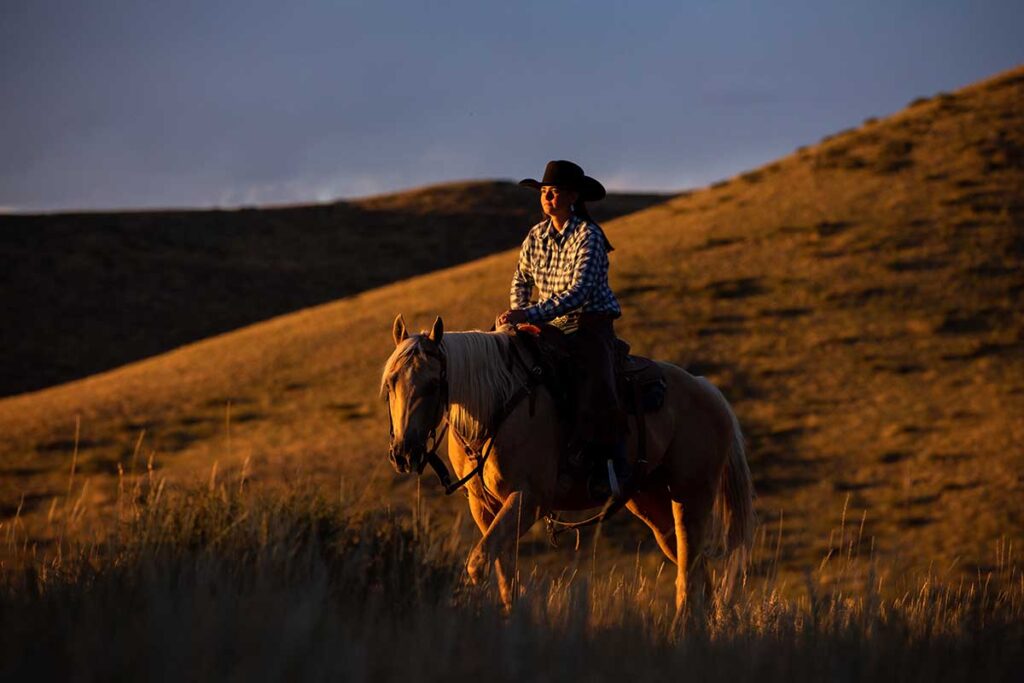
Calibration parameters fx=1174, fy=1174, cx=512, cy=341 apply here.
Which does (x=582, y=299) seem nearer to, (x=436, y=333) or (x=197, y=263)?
(x=436, y=333)

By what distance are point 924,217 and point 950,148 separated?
17.9 feet

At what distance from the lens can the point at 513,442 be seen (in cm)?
771

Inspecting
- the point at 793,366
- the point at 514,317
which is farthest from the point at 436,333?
the point at 793,366

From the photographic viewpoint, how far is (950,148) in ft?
113

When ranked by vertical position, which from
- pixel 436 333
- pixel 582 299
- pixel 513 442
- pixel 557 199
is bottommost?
pixel 513 442

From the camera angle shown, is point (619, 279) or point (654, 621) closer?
point (654, 621)

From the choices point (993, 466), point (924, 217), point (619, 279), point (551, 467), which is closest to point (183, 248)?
point (619, 279)

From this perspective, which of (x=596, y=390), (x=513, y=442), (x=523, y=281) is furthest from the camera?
(x=523, y=281)

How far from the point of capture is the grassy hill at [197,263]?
4569 cm

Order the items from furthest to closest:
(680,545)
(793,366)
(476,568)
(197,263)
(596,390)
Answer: (197,263) → (793,366) → (680,545) → (596,390) → (476,568)

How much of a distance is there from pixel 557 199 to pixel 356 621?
3.69 m

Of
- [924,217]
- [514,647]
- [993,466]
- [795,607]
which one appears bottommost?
[993,466]

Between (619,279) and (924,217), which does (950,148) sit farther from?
(619,279)

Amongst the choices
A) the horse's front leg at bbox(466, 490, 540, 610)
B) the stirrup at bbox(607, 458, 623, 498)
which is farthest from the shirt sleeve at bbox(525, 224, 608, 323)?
the horse's front leg at bbox(466, 490, 540, 610)
